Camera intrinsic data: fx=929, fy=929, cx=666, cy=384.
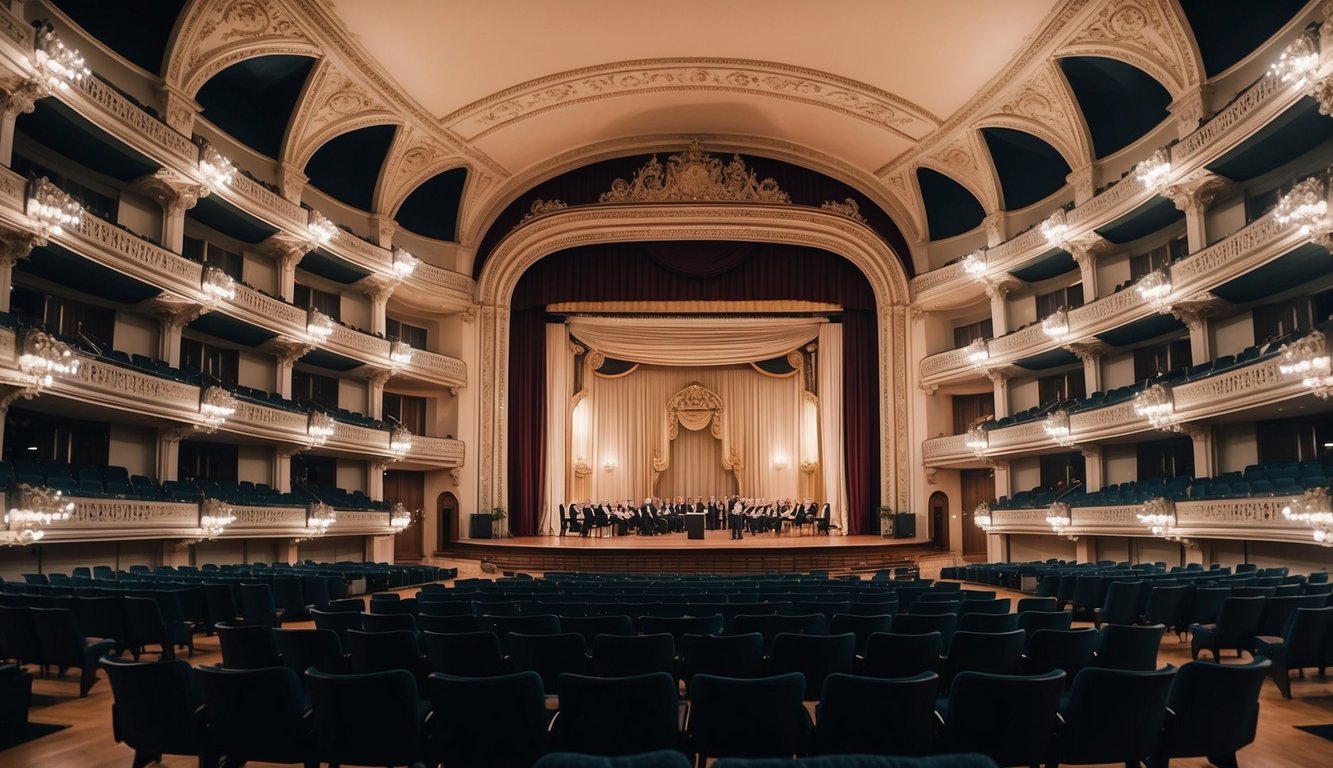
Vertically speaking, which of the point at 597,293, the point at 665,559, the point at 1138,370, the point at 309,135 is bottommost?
the point at 665,559

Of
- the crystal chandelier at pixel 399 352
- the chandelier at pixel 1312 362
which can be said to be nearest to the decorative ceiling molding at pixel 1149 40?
the chandelier at pixel 1312 362

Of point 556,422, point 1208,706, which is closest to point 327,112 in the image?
point 556,422

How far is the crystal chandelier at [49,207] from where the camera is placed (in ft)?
43.5

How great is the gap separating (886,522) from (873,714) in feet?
74.2

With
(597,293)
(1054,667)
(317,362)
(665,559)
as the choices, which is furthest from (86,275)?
(1054,667)

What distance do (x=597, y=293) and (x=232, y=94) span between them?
10854 millimetres

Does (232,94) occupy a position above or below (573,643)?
above

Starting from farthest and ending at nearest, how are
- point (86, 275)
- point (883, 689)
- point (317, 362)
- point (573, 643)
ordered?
point (317, 362), point (86, 275), point (573, 643), point (883, 689)

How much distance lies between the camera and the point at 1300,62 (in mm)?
12945

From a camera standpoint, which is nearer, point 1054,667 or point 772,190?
point 1054,667

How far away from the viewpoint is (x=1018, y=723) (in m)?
3.78

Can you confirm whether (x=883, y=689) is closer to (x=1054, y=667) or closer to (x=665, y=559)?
(x=1054, y=667)

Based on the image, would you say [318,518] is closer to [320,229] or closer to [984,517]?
[320,229]

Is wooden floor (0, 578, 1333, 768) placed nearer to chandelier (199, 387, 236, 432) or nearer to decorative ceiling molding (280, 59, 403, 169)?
chandelier (199, 387, 236, 432)
